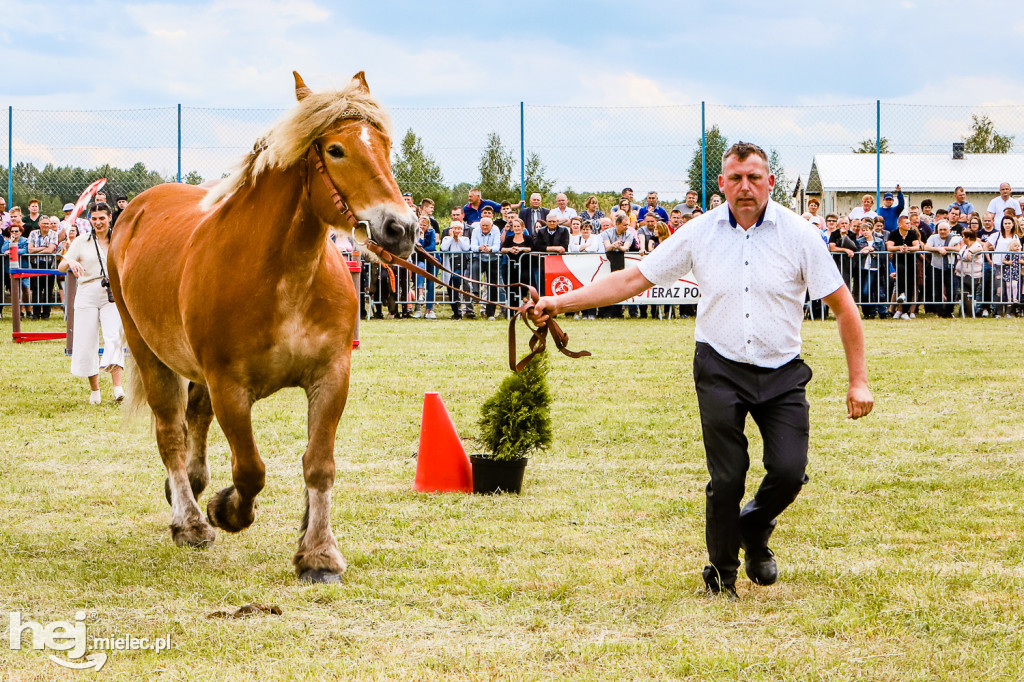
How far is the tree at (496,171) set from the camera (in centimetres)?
2512

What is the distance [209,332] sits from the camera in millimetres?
5070

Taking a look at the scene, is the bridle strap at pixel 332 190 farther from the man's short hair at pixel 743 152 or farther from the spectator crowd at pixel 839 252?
the spectator crowd at pixel 839 252

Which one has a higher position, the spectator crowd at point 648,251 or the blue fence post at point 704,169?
the blue fence post at point 704,169

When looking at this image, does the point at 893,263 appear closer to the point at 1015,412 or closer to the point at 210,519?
the point at 1015,412

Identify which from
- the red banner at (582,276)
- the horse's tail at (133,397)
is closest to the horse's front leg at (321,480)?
the horse's tail at (133,397)

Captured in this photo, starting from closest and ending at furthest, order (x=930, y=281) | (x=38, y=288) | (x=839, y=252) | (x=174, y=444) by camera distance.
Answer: (x=174, y=444), (x=839, y=252), (x=930, y=281), (x=38, y=288)

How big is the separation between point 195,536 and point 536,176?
1990cm

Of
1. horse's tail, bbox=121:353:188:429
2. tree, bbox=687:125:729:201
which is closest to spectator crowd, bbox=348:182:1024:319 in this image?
tree, bbox=687:125:729:201

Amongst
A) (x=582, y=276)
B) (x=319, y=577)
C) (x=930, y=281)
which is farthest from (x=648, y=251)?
(x=319, y=577)

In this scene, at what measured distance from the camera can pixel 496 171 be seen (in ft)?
87.4

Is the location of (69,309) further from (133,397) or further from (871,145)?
(871,145)

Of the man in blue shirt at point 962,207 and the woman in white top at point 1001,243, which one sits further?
the man in blue shirt at point 962,207

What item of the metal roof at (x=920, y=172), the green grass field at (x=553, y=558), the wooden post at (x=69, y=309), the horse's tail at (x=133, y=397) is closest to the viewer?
the green grass field at (x=553, y=558)

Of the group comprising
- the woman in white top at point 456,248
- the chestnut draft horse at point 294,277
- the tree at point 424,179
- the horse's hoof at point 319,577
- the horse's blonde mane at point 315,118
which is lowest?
the horse's hoof at point 319,577
